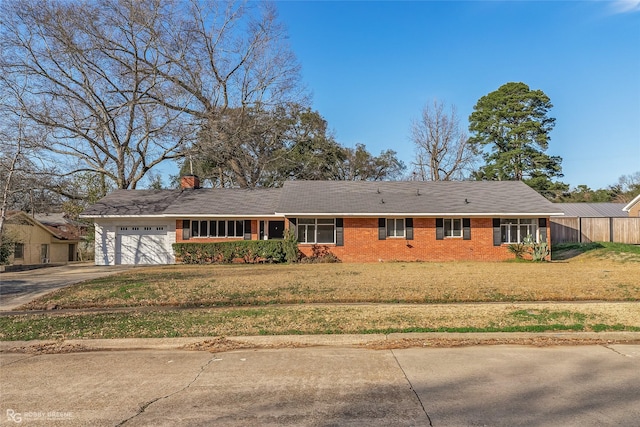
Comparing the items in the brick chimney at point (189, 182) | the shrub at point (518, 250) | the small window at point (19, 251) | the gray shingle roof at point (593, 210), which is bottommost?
the small window at point (19, 251)

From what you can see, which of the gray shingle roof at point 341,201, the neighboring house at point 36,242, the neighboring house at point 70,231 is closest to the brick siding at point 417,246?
the gray shingle roof at point 341,201

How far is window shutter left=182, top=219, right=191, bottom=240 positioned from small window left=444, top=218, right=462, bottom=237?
44.9ft

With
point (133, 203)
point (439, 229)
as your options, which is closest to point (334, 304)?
point (439, 229)

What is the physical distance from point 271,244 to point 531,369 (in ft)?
59.6

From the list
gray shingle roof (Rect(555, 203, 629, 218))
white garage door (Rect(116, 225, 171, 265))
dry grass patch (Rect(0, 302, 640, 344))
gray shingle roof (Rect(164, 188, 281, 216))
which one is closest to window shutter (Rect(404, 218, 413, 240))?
gray shingle roof (Rect(164, 188, 281, 216))

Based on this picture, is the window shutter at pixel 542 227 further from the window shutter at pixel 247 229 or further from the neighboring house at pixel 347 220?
the window shutter at pixel 247 229

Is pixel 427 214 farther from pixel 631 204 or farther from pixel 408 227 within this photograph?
pixel 631 204

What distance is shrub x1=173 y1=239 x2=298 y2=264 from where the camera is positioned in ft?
76.5

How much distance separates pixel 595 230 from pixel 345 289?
2493 centimetres

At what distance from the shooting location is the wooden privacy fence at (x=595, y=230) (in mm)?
30062

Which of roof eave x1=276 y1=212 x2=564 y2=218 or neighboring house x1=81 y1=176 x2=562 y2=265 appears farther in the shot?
neighboring house x1=81 y1=176 x2=562 y2=265

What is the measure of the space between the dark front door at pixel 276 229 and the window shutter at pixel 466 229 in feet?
32.9

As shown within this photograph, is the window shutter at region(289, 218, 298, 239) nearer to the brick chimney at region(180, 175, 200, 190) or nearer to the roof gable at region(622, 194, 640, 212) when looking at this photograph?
the brick chimney at region(180, 175, 200, 190)

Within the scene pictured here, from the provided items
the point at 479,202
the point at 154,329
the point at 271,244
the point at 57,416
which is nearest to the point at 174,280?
the point at 154,329
